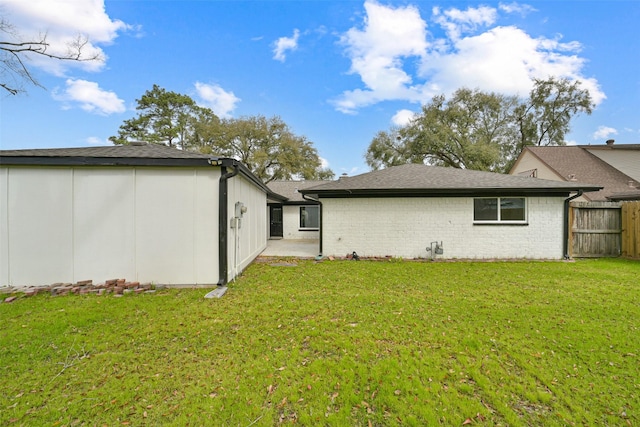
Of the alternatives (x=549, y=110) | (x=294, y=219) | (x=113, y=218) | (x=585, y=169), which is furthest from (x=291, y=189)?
(x=549, y=110)

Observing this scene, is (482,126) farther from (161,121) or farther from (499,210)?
(161,121)

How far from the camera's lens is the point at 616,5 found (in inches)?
343

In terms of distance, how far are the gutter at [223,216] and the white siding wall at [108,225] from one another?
13 centimetres

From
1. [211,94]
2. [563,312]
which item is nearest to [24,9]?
[563,312]

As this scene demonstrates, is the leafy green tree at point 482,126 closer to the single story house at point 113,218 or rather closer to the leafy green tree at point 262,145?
the leafy green tree at point 262,145

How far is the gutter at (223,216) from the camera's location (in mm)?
5543

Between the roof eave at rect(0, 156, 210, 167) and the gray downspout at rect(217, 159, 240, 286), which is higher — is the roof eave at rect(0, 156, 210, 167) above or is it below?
above

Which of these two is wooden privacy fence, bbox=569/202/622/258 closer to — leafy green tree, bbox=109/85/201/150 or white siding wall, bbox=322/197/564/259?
white siding wall, bbox=322/197/564/259

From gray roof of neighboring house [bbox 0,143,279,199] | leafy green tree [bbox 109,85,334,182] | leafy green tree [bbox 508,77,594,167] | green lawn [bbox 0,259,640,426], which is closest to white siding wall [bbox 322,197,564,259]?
green lawn [bbox 0,259,640,426]

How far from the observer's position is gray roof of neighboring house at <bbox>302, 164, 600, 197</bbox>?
8250 millimetres

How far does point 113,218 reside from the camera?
18.1ft

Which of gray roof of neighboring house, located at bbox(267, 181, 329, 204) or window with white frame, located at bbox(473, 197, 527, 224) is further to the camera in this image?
gray roof of neighboring house, located at bbox(267, 181, 329, 204)

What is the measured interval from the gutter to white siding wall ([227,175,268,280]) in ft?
0.84

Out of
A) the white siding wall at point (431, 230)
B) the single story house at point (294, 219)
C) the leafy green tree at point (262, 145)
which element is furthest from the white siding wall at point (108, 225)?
the leafy green tree at point (262, 145)
